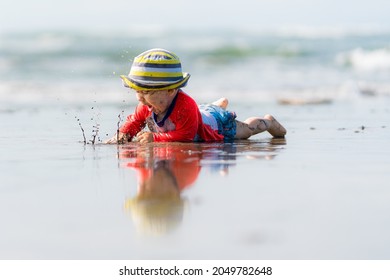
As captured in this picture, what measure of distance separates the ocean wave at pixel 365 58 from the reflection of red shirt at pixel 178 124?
1569 cm

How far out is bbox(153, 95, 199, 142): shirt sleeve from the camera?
19.8 feet

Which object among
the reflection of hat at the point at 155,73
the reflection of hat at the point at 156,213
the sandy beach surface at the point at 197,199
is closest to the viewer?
the sandy beach surface at the point at 197,199

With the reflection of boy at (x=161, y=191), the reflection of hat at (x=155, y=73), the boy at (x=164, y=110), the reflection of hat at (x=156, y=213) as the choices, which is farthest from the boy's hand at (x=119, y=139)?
the reflection of hat at (x=156, y=213)

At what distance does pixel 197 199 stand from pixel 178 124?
2225mm

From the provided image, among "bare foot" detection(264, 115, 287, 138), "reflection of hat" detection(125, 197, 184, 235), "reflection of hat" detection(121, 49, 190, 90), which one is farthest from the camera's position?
"bare foot" detection(264, 115, 287, 138)

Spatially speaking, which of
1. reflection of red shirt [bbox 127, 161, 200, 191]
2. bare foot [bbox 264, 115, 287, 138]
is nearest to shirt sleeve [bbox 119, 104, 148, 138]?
bare foot [bbox 264, 115, 287, 138]

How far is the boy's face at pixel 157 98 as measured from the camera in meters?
5.95

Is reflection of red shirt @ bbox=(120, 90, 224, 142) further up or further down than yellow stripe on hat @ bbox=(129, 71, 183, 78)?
further down

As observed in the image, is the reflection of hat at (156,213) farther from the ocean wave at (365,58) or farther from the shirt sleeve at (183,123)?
the ocean wave at (365,58)

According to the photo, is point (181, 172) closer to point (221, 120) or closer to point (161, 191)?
point (161, 191)

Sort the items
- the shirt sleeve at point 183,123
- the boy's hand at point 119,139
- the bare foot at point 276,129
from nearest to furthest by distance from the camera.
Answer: the shirt sleeve at point 183,123 → the boy's hand at point 119,139 → the bare foot at point 276,129

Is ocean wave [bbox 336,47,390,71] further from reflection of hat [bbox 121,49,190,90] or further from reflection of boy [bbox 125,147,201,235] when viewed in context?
reflection of boy [bbox 125,147,201,235]

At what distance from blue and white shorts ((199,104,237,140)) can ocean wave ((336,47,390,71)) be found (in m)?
15.2
